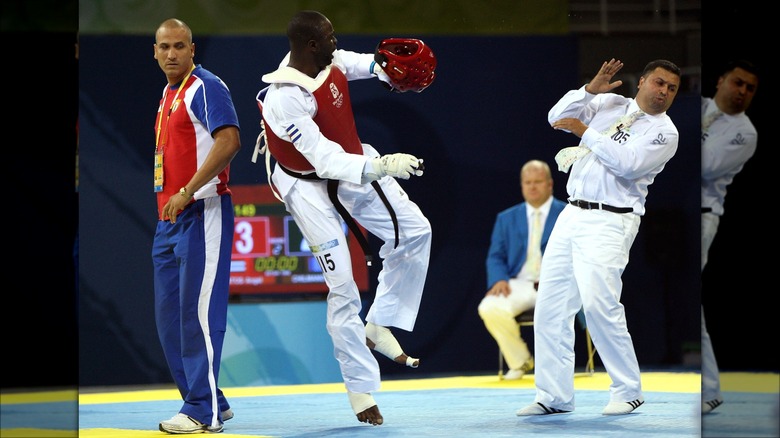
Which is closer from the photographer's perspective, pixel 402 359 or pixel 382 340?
pixel 402 359

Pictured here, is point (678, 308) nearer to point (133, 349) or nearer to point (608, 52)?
point (608, 52)

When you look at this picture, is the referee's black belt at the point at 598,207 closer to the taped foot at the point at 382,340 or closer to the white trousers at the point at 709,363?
the taped foot at the point at 382,340

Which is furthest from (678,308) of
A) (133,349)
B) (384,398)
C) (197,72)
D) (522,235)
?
(197,72)

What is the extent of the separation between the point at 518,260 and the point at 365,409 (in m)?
2.90

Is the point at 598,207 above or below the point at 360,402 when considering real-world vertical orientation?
above

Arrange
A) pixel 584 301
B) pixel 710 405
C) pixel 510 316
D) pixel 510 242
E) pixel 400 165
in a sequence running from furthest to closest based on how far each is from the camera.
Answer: pixel 510 242 → pixel 510 316 → pixel 584 301 → pixel 400 165 → pixel 710 405

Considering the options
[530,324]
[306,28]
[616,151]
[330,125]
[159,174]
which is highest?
[306,28]

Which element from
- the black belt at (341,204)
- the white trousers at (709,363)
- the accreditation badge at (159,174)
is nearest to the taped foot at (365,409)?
the black belt at (341,204)

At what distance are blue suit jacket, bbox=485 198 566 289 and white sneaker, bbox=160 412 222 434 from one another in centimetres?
320

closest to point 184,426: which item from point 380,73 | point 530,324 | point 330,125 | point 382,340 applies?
point 382,340

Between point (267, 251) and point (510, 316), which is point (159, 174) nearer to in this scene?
point (267, 251)

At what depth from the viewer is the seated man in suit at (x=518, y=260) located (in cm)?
774

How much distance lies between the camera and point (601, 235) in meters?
5.61

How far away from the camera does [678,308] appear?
28.3 feet
